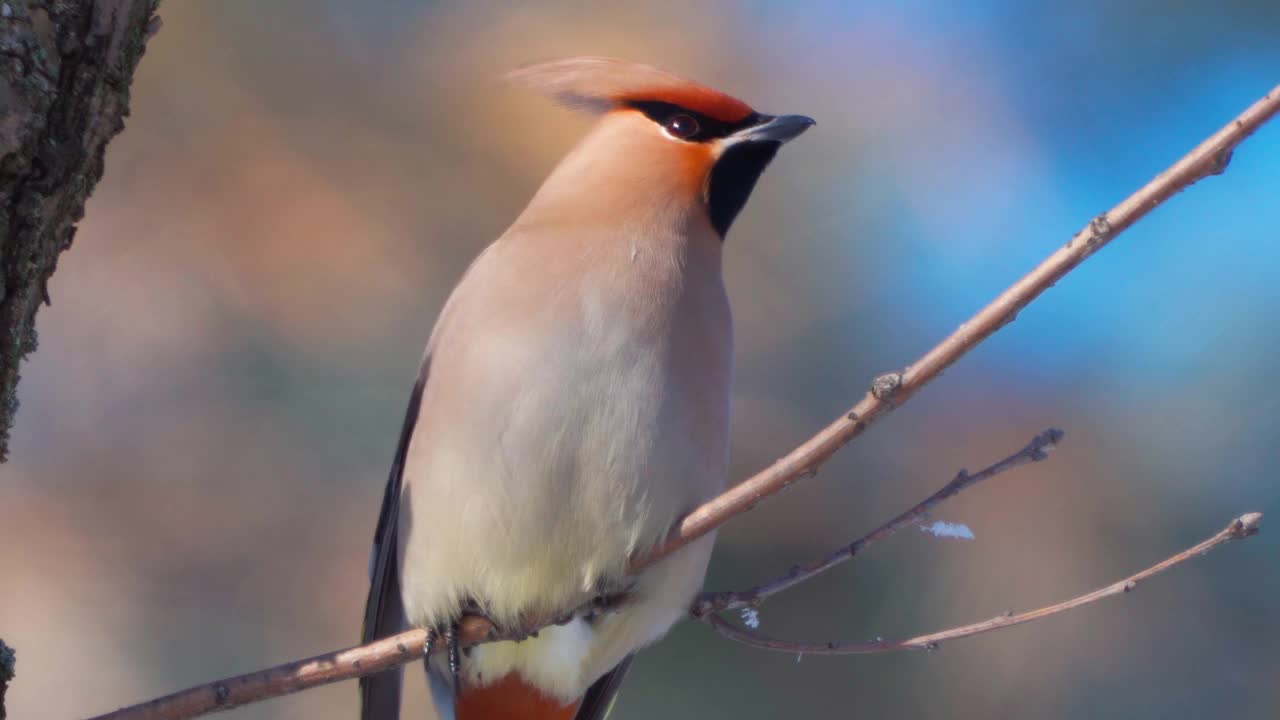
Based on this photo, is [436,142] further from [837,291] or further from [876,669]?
[876,669]

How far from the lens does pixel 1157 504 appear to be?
5.02m

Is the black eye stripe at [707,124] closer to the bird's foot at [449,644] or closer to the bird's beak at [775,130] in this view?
the bird's beak at [775,130]

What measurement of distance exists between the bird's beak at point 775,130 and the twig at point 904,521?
980 millimetres

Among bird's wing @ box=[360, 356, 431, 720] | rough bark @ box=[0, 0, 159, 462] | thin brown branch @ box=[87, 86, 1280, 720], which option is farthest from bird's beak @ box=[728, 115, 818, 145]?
rough bark @ box=[0, 0, 159, 462]

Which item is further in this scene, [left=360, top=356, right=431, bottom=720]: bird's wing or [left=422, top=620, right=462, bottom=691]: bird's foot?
[left=360, top=356, right=431, bottom=720]: bird's wing

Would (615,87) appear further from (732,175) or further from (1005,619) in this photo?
(1005,619)

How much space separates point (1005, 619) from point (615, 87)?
1427 mm

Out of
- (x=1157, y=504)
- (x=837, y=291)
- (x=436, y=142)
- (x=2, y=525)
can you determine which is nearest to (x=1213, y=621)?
(x=1157, y=504)

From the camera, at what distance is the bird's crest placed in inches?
109

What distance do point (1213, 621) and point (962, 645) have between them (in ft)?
2.87

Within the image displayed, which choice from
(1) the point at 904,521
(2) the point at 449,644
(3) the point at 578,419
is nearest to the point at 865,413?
(1) the point at 904,521

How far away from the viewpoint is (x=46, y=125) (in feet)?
5.65

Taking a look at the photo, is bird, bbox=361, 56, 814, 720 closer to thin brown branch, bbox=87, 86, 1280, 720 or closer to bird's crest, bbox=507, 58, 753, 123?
bird's crest, bbox=507, 58, 753, 123

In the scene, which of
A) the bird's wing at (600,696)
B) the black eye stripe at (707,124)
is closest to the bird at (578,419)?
the black eye stripe at (707,124)
